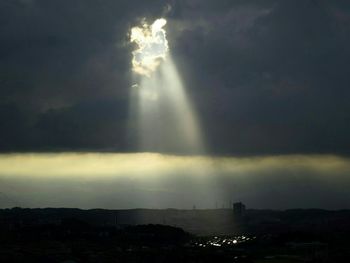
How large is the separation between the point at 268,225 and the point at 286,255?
9131 cm

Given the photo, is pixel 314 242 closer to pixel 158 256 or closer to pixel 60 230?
pixel 158 256

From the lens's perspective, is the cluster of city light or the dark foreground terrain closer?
the dark foreground terrain

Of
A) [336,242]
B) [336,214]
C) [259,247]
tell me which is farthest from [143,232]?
[336,214]

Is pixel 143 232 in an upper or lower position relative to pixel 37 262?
upper

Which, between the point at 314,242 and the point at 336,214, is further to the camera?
the point at 336,214

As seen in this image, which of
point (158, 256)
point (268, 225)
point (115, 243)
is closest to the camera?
point (158, 256)

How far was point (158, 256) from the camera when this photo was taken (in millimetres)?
88188

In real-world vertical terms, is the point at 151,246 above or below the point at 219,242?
below

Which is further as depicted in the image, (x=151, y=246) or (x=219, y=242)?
(x=219, y=242)

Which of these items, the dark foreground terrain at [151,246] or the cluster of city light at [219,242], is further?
the cluster of city light at [219,242]

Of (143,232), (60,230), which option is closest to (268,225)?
(143,232)

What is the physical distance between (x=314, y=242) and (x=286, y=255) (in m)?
19.2

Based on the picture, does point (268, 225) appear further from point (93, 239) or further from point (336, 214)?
point (93, 239)

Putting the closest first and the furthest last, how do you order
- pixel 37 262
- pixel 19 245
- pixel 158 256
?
pixel 37 262 → pixel 158 256 → pixel 19 245
